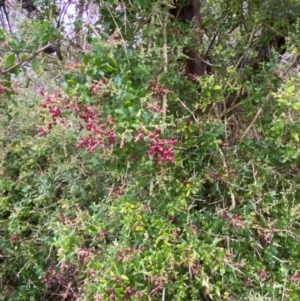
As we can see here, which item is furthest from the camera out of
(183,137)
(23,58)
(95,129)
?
(183,137)

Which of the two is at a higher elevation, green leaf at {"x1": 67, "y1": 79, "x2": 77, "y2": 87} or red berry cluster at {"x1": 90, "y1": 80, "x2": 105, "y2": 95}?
green leaf at {"x1": 67, "y1": 79, "x2": 77, "y2": 87}

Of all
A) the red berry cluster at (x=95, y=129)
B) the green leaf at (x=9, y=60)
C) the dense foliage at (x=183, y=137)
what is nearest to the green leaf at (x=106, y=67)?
the dense foliage at (x=183, y=137)

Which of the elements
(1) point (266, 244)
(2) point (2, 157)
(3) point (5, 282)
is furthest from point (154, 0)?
(3) point (5, 282)

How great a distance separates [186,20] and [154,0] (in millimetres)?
191

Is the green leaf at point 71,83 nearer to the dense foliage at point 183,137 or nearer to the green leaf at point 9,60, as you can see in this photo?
the dense foliage at point 183,137

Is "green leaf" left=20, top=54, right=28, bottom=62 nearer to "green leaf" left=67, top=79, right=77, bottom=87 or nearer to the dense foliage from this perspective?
the dense foliage

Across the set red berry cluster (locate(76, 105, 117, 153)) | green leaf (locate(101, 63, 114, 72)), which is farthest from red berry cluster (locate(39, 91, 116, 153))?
green leaf (locate(101, 63, 114, 72))

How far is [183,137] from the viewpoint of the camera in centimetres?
128

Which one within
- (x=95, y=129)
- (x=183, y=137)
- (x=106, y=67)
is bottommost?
(x=183, y=137)

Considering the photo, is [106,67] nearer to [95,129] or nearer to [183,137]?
[95,129]

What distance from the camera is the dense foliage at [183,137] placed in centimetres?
98

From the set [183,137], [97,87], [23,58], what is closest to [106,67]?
[97,87]

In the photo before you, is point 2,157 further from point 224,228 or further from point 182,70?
point 224,228

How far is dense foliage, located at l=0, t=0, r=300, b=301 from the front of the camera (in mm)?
978
